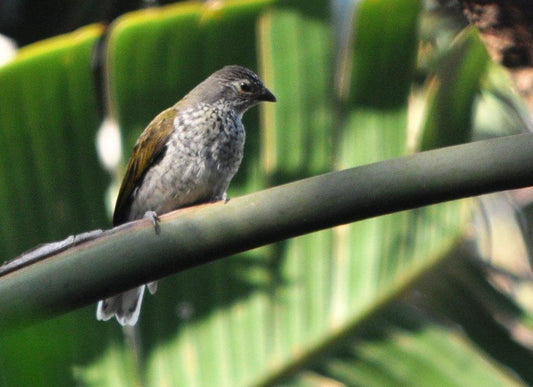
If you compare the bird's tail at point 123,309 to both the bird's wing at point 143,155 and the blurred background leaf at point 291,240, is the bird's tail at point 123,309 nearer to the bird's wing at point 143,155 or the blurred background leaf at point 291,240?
the blurred background leaf at point 291,240

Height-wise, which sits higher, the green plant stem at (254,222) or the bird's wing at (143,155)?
the bird's wing at (143,155)

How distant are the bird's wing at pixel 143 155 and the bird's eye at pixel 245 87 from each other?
30cm

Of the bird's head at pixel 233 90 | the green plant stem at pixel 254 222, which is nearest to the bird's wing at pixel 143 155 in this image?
the bird's head at pixel 233 90

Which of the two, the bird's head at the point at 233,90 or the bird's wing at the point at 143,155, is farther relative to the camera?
the bird's head at the point at 233,90

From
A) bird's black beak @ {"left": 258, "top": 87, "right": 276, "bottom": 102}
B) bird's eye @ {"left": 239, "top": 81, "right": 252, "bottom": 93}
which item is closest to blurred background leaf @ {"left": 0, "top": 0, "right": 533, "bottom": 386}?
bird's black beak @ {"left": 258, "top": 87, "right": 276, "bottom": 102}

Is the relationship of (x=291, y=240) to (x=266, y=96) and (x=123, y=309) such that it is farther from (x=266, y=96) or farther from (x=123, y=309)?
(x=123, y=309)

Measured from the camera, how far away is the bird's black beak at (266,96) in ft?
10.1

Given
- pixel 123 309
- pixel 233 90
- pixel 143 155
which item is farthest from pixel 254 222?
pixel 233 90

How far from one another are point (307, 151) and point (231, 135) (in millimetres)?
412

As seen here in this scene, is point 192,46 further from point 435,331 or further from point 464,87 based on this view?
point 435,331

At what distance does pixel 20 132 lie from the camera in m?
2.64

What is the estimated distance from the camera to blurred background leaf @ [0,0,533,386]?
2.66 meters

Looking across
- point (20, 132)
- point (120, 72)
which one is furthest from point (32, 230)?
point (120, 72)

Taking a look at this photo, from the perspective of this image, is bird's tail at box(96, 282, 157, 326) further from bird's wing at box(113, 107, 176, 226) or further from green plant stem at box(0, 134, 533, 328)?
green plant stem at box(0, 134, 533, 328)
